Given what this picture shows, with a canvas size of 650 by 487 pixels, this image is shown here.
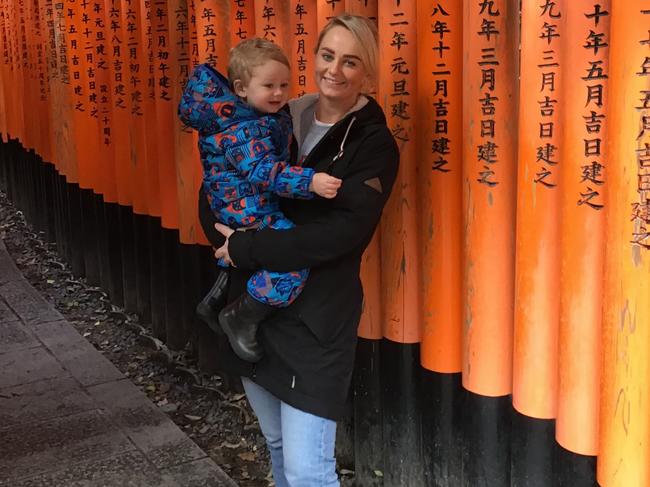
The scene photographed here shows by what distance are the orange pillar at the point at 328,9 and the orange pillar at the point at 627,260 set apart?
1.43m

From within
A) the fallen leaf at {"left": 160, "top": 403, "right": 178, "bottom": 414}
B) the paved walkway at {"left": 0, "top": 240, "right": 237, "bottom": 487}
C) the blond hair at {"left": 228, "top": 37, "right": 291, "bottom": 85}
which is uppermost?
the blond hair at {"left": 228, "top": 37, "right": 291, "bottom": 85}

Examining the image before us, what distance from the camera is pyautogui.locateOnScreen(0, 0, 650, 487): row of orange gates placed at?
2.21 m

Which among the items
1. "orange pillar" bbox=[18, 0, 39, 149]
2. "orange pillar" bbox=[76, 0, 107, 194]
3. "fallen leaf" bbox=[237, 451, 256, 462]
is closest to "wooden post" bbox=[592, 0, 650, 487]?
"fallen leaf" bbox=[237, 451, 256, 462]

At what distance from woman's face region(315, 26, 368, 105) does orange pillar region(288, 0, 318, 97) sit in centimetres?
118

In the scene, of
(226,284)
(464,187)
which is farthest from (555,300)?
(226,284)

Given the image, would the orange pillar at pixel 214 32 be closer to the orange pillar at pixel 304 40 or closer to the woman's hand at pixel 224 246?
the orange pillar at pixel 304 40

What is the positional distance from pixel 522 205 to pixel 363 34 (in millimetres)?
795

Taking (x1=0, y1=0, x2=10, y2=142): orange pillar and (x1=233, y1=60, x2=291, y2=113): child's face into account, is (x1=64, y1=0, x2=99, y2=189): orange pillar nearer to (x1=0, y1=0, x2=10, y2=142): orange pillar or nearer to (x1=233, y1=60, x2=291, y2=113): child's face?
(x1=0, y1=0, x2=10, y2=142): orange pillar

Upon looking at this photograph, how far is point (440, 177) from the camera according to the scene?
2.89 m

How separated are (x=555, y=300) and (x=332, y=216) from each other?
0.86m

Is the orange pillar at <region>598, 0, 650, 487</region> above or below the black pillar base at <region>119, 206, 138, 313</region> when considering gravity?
above

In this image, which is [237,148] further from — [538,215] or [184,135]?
[184,135]

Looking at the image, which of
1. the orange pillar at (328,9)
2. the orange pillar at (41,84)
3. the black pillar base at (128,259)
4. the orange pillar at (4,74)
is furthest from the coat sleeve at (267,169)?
the orange pillar at (4,74)

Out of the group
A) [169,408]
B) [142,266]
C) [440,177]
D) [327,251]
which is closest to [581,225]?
[440,177]
